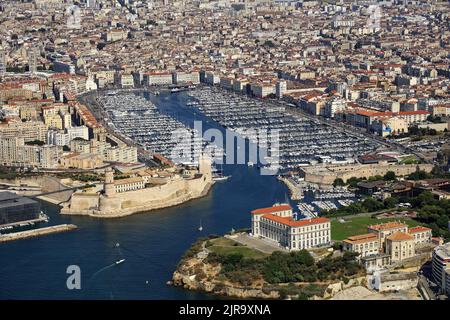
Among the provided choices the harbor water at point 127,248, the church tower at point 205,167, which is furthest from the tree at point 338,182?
the church tower at point 205,167

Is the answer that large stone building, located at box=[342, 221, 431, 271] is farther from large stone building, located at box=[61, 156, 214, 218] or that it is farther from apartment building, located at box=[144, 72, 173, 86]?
apartment building, located at box=[144, 72, 173, 86]

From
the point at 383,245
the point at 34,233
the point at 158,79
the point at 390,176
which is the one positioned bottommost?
the point at 34,233

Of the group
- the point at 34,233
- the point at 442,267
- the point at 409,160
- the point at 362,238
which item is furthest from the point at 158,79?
the point at 442,267

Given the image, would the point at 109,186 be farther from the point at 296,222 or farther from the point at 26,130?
the point at 26,130

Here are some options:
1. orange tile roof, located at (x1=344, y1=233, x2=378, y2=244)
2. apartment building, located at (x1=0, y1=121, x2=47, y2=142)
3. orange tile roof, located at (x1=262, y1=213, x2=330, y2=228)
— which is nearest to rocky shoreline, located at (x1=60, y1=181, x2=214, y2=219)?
orange tile roof, located at (x1=262, y1=213, x2=330, y2=228)

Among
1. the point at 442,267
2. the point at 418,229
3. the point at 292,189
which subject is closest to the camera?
the point at 442,267

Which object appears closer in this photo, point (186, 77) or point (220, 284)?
point (220, 284)

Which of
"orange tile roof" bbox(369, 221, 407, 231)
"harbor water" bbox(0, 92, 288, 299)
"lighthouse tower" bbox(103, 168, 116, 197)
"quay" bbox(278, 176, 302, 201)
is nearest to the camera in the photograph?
"harbor water" bbox(0, 92, 288, 299)
